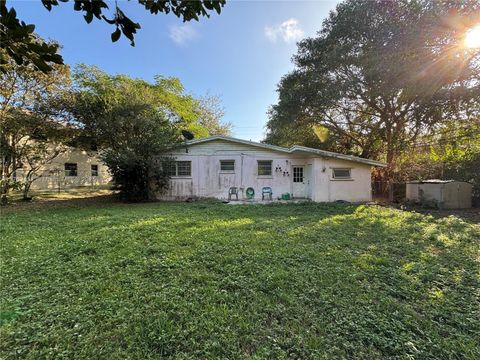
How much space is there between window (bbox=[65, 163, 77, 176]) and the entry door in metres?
18.1

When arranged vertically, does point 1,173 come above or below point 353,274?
above

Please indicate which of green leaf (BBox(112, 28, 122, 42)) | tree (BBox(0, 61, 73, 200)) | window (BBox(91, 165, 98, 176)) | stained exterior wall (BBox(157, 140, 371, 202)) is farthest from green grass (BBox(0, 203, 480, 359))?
window (BBox(91, 165, 98, 176))

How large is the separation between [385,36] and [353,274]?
10.0m

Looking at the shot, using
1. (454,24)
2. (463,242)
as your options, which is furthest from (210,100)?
(463,242)

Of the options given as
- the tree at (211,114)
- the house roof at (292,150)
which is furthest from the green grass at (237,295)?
the tree at (211,114)

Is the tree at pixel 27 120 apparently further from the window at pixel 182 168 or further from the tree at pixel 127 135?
the window at pixel 182 168

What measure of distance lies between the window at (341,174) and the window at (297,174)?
1.55 m

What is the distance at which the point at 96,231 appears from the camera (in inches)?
214

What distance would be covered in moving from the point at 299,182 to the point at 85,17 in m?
11.8

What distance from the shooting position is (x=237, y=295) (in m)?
2.74

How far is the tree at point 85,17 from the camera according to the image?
113 cm

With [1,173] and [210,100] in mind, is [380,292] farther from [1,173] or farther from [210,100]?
[210,100]

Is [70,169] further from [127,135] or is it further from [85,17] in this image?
[85,17]

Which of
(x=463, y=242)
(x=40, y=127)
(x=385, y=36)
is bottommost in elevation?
(x=463, y=242)
